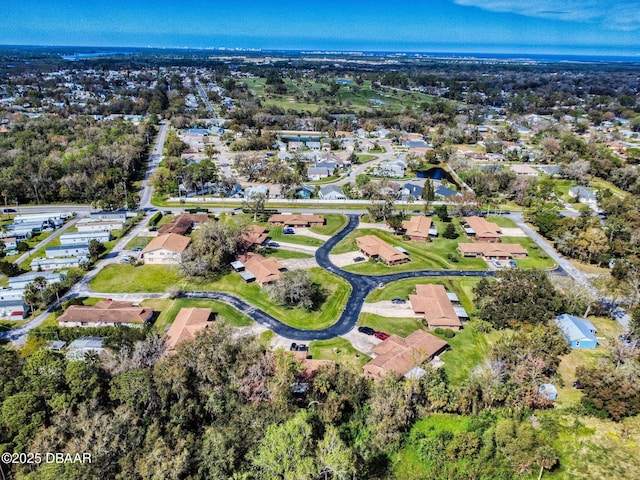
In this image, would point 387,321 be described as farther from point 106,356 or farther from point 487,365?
point 106,356

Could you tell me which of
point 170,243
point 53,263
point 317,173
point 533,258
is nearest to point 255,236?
point 170,243

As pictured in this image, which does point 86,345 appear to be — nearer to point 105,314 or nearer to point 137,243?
point 105,314

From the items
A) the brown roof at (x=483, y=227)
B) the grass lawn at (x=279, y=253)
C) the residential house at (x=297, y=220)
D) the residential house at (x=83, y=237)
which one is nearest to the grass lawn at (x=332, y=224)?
the residential house at (x=297, y=220)

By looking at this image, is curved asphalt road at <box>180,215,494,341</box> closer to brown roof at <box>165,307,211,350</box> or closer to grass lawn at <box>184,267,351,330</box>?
grass lawn at <box>184,267,351,330</box>

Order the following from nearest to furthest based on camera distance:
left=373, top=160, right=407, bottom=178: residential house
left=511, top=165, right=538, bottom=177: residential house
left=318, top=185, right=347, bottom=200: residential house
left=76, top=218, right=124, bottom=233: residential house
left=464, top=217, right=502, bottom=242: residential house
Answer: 1. left=464, top=217, right=502, bottom=242: residential house
2. left=76, top=218, right=124, bottom=233: residential house
3. left=318, top=185, right=347, bottom=200: residential house
4. left=373, top=160, right=407, bottom=178: residential house
5. left=511, top=165, right=538, bottom=177: residential house

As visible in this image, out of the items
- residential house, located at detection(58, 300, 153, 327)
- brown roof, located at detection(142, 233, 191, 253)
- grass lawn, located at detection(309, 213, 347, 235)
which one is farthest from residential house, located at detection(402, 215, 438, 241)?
residential house, located at detection(58, 300, 153, 327)
